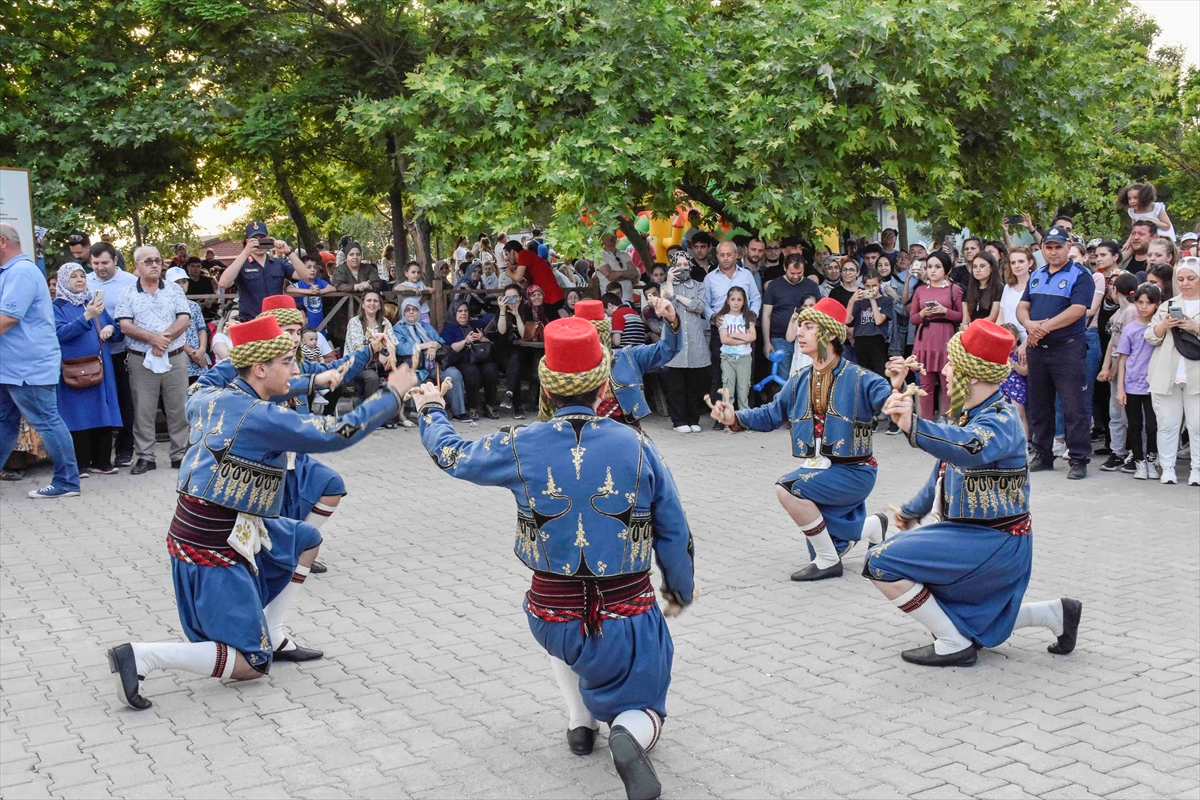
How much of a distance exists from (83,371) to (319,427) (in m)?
6.18

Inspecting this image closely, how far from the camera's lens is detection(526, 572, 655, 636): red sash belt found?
13.6ft

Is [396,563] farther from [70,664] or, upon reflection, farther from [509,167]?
[509,167]

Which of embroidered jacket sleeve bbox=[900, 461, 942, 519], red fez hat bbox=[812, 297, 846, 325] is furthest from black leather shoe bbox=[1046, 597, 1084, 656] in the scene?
red fez hat bbox=[812, 297, 846, 325]

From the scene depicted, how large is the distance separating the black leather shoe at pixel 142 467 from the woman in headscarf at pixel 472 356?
370 centimetres

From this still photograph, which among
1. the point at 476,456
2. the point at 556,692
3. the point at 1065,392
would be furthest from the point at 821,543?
the point at 1065,392

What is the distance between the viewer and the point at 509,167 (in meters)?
12.0

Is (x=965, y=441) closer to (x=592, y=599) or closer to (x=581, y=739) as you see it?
(x=592, y=599)

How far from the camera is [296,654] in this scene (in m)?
5.62

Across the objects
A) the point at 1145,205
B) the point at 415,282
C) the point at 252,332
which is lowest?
the point at 252,332

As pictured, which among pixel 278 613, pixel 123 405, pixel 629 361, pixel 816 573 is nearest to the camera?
pixel 278 613

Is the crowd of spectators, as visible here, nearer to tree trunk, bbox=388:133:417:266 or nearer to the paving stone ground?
tree trunk, bbox=388:133:417:266

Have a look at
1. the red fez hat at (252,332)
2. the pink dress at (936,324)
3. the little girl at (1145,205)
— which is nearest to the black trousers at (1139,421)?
the pink dress at (936,324)

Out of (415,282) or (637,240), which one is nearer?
(415,282)

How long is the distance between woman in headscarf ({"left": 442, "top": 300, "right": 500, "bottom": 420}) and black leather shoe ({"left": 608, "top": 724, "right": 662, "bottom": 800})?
9.28 meters
